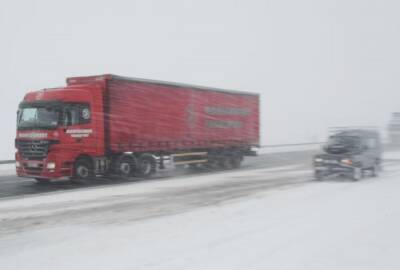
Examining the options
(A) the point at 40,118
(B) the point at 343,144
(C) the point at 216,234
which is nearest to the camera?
(C) the point at 216,234

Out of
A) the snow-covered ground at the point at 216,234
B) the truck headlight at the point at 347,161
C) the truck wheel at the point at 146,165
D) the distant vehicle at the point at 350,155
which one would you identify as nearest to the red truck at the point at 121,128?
the truck wheel at the point at 146,165

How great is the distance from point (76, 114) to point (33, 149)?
189 cm

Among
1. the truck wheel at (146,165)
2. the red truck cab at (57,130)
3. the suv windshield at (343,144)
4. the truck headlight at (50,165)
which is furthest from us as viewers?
the truck wheel at (146,165)

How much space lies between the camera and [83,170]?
17.9m

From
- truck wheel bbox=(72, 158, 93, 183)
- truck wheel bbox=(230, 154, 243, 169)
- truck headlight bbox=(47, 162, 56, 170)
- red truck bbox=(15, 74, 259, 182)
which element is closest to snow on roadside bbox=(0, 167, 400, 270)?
truck headlight bbox=(47, 162, 56, 170)

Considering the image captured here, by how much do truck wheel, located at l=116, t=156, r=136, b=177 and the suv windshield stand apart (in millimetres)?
7537

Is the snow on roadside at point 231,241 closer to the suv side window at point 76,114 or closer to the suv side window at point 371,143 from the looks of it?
the suv side window at point 76,114

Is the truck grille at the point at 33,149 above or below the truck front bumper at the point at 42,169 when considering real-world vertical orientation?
above

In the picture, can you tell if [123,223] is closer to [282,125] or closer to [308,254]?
[308,254]

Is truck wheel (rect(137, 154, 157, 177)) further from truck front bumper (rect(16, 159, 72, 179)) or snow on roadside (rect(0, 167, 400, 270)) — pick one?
snow on roadside (rect(0, 167, 400, 270))

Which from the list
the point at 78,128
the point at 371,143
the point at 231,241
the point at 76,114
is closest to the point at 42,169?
the point at 78,128

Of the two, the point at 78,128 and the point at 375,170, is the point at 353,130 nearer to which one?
the point at 375,170

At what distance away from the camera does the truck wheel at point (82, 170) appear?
1769 centimetres

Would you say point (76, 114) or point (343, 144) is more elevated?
point (76, 114)
